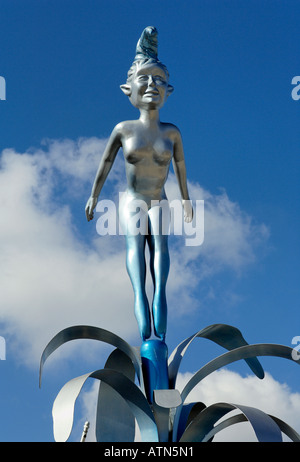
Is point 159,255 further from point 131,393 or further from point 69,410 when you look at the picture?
point 69,410

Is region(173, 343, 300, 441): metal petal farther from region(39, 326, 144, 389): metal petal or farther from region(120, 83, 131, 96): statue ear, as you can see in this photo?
region(120, 83, 131, 96): statue ear

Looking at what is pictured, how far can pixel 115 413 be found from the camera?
7.57 m

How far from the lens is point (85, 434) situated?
721cm

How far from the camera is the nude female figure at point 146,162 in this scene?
7465 millimetres

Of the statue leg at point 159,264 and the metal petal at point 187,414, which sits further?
the statue leg at point 159,264

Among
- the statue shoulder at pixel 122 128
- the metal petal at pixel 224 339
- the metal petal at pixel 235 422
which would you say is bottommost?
the metal petal at pixel 235 422

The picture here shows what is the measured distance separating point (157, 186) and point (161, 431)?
8.67 ft

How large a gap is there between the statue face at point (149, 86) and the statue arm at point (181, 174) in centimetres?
43

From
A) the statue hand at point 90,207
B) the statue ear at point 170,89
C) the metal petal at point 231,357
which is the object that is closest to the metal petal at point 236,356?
the metal petal at point 231,357

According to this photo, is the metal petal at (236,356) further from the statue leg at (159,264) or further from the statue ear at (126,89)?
the statue ear at (126,89)

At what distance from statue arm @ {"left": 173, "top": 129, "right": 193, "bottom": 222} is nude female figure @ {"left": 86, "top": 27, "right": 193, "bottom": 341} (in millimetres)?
12

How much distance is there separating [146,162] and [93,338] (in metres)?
2.02

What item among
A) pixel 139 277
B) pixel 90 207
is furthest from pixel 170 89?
pixel 139 277

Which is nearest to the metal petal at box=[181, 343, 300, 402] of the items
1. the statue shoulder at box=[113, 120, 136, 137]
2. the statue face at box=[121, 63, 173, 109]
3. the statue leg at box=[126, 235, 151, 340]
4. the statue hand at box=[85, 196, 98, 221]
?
the statue leg at box=[126, 235, 151, 340]
